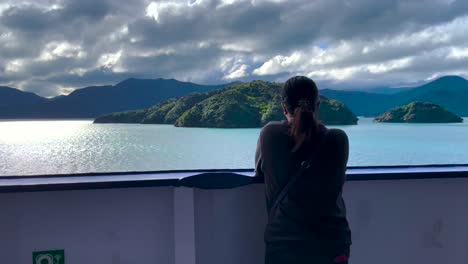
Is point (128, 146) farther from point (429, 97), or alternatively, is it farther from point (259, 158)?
point (429, 97)

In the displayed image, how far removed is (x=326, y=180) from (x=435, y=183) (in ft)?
2.99

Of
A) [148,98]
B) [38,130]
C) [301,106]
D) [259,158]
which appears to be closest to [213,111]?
[148,98]

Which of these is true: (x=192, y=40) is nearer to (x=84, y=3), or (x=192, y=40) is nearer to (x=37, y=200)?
(x=84, y=3)

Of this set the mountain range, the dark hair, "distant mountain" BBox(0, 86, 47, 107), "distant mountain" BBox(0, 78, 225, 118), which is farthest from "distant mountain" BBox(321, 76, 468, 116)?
"distant mountain" BBox(0, 86, 47, 107)

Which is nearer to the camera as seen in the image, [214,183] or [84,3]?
[214,183]

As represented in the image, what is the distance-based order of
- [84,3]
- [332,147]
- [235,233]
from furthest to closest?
1. [84,3]
2. [235,233]
3. [332,147]

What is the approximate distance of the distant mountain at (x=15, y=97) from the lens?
276cm

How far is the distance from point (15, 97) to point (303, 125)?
251cm

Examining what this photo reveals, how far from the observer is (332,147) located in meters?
1.20

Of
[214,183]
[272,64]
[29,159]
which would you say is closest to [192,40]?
[272,64]

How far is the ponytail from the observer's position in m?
1.19

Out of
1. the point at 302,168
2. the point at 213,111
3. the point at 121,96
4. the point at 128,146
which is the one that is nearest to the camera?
the point at 302,168

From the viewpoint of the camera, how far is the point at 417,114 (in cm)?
441

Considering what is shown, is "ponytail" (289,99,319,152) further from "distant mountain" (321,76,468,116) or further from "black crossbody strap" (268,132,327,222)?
"distant mountain" (321,76,468,116)
